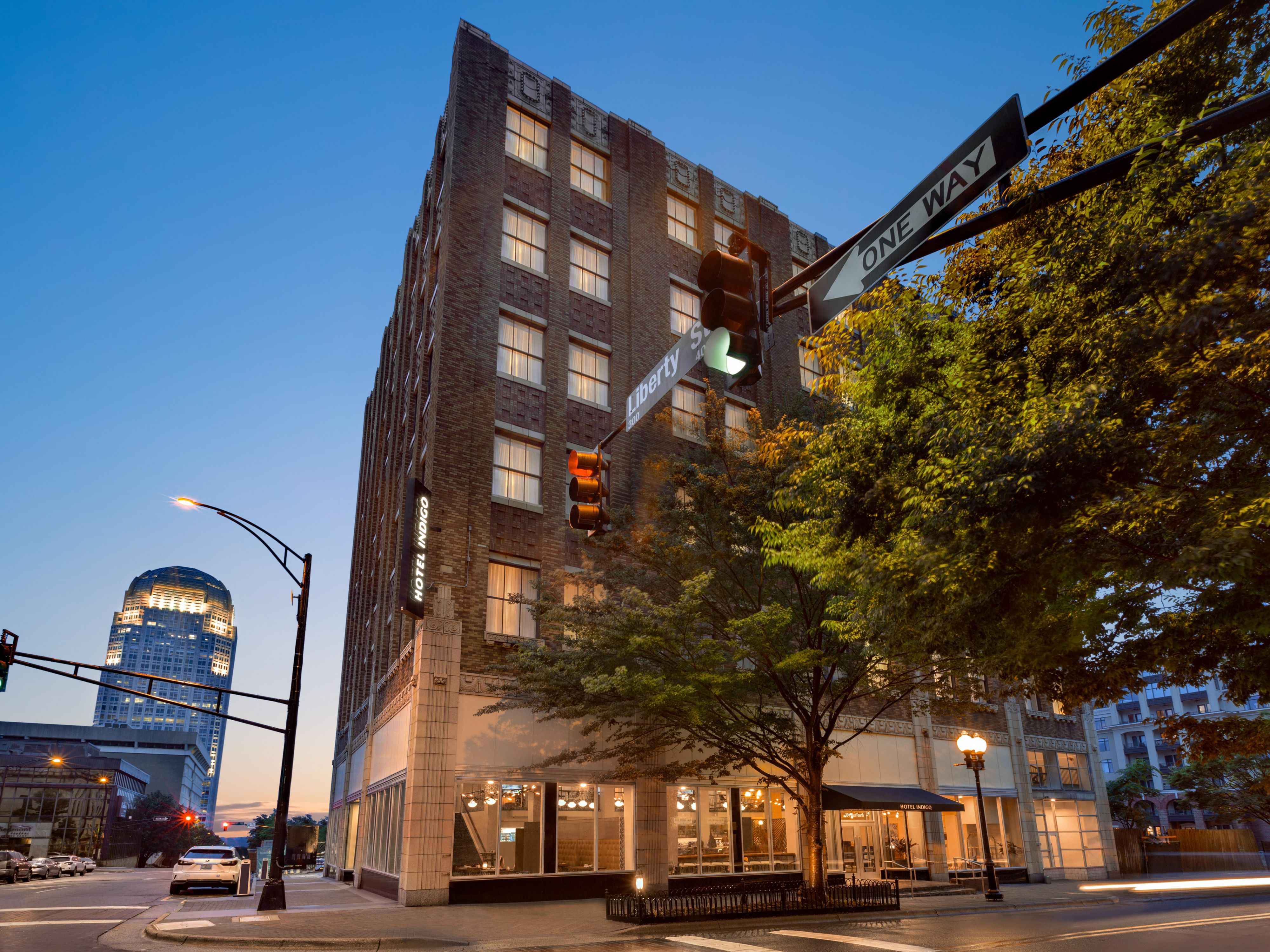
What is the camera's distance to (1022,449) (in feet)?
30.2

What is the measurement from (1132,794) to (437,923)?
79691 mm

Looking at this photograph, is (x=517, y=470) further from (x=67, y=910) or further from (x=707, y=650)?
(x=67, y=910)

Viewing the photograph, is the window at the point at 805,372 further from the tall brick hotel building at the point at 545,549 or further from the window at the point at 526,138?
the window at the point at 526,138

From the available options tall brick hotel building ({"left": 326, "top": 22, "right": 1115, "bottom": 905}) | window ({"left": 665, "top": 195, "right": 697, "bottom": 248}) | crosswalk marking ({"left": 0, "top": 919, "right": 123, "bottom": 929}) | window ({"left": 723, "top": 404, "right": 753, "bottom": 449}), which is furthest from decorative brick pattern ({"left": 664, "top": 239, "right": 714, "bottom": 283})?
crosswalk marking ({"left": 0, "top": 919, "right": 123, "bottom": 929})

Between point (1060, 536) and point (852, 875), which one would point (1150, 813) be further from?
point (1060, 536)

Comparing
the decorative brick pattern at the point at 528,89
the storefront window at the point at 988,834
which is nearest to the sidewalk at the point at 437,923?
the storefront window at the point at 988,834

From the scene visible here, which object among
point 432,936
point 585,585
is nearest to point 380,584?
point 585,585

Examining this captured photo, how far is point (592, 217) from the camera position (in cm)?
3244

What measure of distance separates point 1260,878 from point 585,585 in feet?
105

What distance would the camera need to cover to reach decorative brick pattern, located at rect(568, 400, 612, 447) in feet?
95.5

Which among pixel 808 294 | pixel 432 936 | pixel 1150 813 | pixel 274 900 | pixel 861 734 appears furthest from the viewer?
pixel 1150 813

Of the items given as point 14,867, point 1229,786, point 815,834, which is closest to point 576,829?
point 815,834

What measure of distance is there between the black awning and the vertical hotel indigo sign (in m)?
13.0

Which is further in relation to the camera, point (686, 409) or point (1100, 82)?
point (686, 409)
